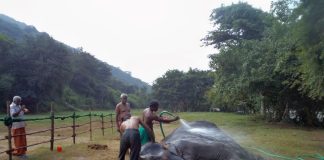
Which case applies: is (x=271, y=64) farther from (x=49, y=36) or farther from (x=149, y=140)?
(x=49, y=36)

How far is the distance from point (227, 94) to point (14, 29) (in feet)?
236

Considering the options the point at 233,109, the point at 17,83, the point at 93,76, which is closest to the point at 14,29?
the point at 93,76

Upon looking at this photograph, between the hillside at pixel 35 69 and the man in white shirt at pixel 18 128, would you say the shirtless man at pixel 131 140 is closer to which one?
the man in white shirt at pixel 18 128

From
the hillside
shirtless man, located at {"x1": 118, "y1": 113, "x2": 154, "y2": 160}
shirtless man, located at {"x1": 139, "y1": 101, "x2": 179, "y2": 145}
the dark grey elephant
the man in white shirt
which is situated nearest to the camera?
shirtless man, located at {"x1": 118, "y1": 113, "x2": 154, "y2": 160}

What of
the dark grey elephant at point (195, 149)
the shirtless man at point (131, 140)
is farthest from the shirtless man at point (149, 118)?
the shirtless man at point (131, 140)

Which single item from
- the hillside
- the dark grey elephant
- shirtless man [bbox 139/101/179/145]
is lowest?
the dark grey elephant

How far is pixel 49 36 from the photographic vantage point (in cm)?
4762

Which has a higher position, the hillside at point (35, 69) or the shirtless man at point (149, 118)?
the hillside at point (35, 69)

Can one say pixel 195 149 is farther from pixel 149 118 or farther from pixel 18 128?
pixel 18 128

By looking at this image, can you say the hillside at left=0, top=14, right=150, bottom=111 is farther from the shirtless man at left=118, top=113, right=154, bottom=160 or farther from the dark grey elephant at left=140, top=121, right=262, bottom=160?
the dark grey elephant at left=140, top=121, right=262, bottom=160

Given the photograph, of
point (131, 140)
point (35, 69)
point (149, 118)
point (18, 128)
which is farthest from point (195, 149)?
point (35, 69)

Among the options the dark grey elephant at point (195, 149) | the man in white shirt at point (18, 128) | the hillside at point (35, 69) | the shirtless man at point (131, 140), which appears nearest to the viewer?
the shirtless man at point (131, 140)

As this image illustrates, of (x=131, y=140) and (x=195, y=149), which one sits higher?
(x=131, y=140)

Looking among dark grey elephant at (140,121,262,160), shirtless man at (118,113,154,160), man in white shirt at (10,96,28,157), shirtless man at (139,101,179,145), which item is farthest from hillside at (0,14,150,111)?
dark grey elephant at (140,121,262,160)
